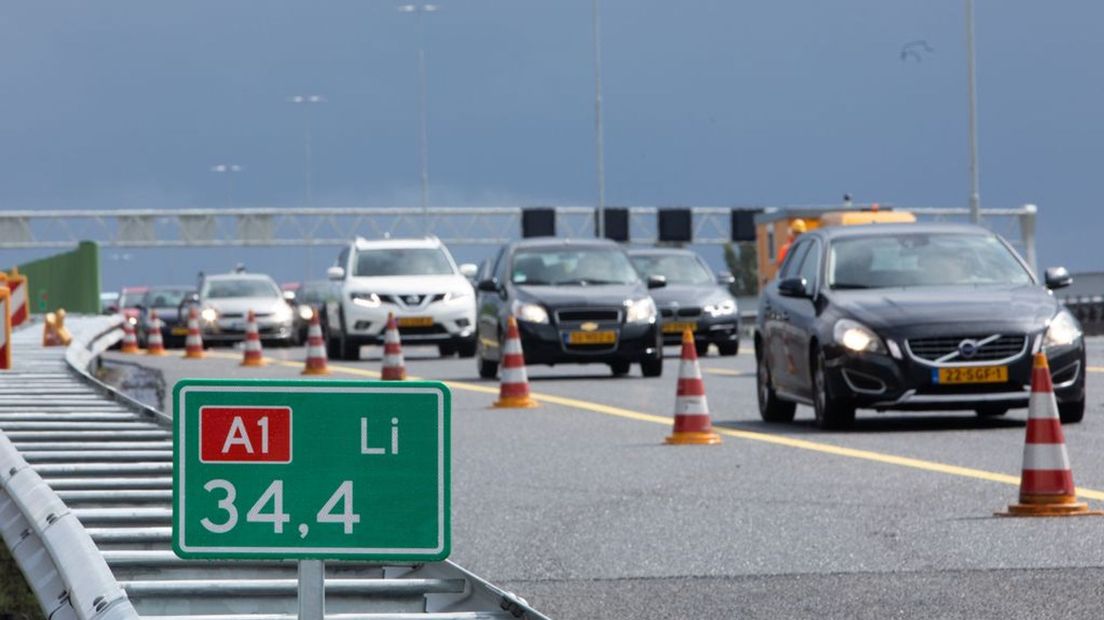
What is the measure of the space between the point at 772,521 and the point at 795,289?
6.69m

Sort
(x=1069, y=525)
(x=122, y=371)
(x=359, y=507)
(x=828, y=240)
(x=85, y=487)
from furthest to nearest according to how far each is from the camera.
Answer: (x=122, y=371), (x=828, y=240), (x=1069, y=525), (x=85, y=487), (x=359, y=507)

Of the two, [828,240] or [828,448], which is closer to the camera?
[828,448]

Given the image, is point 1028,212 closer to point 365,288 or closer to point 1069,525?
point 365,288

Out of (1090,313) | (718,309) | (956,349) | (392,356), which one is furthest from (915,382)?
(1090,313)

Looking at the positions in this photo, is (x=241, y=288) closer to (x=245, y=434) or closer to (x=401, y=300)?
(x=401, y=300)

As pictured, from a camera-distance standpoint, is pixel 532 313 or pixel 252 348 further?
pixel 252 348

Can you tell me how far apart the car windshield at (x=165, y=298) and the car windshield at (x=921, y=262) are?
32288 mm

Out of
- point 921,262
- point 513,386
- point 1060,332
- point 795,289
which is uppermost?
point 921,262

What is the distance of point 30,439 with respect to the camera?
10.7 metres

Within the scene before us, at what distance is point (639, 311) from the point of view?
A: 87.2 ft

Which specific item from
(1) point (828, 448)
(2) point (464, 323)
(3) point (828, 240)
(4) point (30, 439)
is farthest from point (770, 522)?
(2) point (464, 323)

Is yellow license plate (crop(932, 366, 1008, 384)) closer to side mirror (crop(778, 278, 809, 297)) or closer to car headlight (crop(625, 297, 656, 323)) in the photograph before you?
side mirror (crop(778, 278, 809, 297))

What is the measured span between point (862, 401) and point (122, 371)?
1469 centimetres

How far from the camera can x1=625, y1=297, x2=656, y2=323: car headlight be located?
26.5 m
